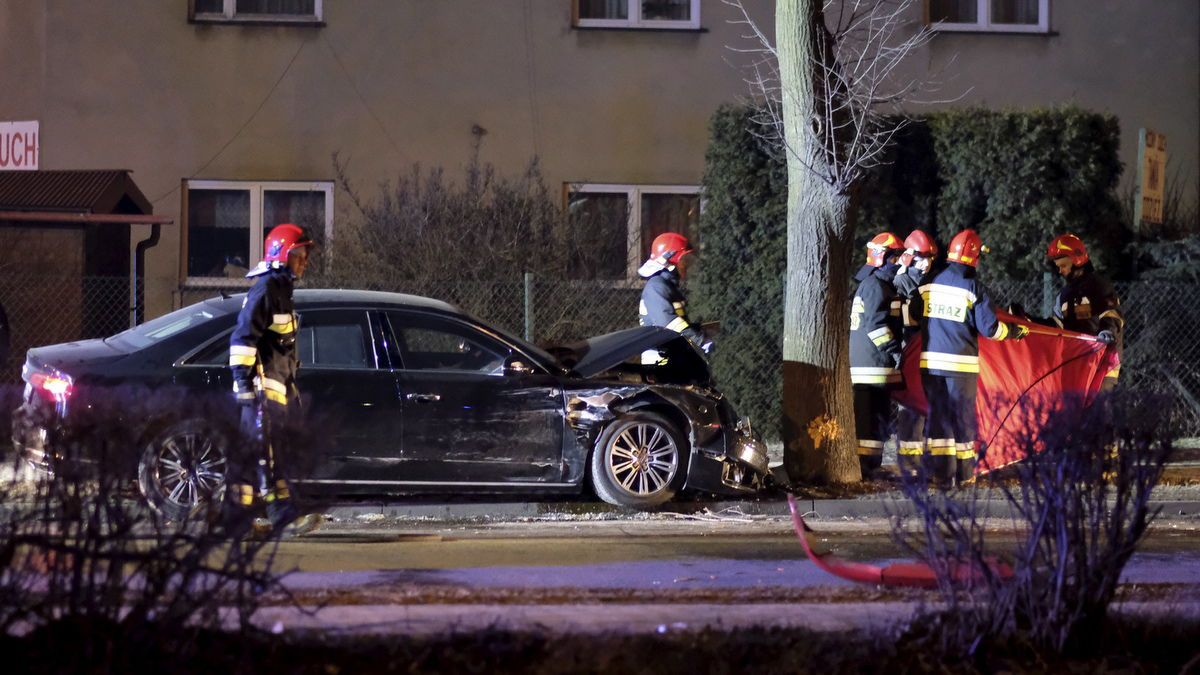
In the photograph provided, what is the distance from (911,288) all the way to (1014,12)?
8.47 metres

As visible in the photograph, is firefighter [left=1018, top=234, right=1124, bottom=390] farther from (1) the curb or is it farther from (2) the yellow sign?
(2) the yellow sign

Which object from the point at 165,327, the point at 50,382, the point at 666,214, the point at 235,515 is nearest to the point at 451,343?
the point at 165,327

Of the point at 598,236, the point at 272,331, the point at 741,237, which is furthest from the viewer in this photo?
the point at 598,236

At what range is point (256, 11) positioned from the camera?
17828 millimetres

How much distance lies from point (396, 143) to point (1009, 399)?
12776 mm

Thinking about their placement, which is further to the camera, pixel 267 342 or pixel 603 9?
pixel 603 9

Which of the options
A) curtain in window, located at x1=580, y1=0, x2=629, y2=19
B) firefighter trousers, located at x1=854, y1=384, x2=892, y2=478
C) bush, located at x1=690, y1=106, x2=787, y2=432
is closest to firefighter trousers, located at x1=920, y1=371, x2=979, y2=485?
firefighter trousers, located at x1=854, y1=384, x2=892, y2=478

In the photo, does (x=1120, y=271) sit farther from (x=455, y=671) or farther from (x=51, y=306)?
(x=455, y=671)

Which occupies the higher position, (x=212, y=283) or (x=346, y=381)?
(x=212, y=283)

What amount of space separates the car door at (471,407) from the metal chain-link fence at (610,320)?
12.9ft

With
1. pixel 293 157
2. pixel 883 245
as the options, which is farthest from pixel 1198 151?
pixel 293 157

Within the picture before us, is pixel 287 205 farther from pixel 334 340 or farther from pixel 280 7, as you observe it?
pixel 334 340

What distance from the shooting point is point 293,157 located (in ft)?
58.3

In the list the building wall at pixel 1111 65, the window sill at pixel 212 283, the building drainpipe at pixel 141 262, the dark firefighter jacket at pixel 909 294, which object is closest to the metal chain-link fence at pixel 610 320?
the building drainpipe at pixel 141 262
